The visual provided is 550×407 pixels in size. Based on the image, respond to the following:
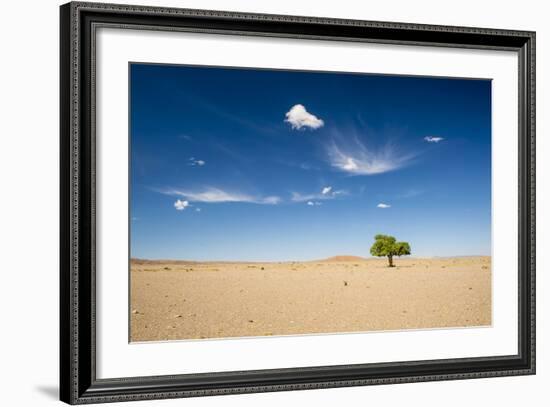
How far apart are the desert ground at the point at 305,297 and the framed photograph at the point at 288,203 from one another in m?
0.01

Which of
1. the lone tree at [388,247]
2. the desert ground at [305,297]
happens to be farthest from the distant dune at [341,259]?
the lone tree at [388,247]

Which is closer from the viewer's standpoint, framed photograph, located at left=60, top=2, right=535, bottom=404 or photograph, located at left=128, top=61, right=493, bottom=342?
framed photograph, located at left=60, top=2, right=535, bottom=404

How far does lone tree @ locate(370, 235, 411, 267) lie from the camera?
5.11 m

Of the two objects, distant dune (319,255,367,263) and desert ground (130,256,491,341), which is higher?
distant dune (319,255,367,263)

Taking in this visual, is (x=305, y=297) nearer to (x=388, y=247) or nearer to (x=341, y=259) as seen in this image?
(x=341, y=259)

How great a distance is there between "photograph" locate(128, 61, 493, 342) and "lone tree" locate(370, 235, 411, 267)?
11mm

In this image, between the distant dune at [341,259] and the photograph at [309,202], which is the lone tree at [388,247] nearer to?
the photograph at [309,202]

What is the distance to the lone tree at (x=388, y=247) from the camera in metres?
5.11

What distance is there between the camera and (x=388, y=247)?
17.0 ft

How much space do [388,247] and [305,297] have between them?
2.39ft

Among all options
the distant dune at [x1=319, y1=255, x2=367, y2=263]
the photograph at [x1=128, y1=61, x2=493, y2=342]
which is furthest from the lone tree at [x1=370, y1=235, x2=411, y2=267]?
the distant dune at [x1=319, y1=255, x2=367, y2=263]

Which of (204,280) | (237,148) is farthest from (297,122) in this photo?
(204,280)

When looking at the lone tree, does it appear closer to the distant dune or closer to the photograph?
the photograph

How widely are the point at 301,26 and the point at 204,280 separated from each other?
185 cm
